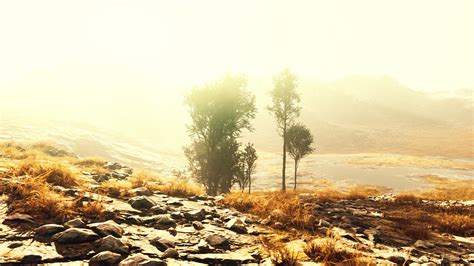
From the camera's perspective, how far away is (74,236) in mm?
4637

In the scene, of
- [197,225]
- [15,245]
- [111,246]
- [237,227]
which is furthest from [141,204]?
[15,245]

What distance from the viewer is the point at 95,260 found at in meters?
4.01

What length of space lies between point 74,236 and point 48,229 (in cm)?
57

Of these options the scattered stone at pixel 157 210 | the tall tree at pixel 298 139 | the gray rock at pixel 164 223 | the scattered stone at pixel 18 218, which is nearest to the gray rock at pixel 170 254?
the gray rock at pixel 164 223

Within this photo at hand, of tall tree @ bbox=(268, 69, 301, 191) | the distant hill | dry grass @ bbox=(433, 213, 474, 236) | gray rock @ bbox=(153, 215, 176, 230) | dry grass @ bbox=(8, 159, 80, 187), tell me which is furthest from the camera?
the distant hill

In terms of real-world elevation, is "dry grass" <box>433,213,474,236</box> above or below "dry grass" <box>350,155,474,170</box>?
above

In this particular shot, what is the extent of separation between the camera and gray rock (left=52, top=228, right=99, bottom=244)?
4.57 metres

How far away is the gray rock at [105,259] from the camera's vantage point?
4000 millimetres

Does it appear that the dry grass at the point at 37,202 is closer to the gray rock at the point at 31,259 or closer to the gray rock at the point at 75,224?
the gray rock at the point at 75,224

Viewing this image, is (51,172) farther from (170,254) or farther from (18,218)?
(170,254)

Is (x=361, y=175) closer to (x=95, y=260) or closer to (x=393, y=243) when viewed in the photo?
(x=393, y=243)

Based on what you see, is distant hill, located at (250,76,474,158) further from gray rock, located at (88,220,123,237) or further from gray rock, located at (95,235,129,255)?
gray rock, located at (95,235,129,255)

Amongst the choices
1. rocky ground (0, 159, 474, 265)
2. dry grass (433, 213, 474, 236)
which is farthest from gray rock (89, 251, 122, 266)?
dry grass (433, 213, 474, 236)

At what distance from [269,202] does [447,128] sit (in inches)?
7897
